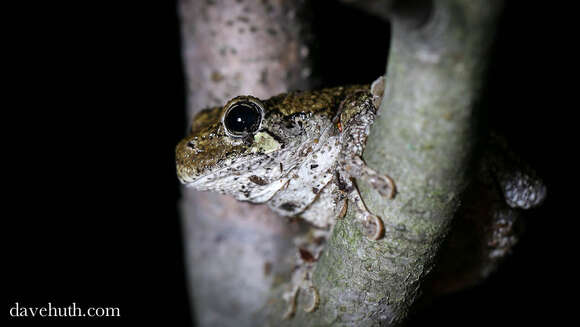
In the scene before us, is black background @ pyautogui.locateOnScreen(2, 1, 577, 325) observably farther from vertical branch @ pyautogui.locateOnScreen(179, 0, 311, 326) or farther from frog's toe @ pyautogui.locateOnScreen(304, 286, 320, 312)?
frog's toe @ pyautogui.locateOnScreen(304, 286, 320, 312)

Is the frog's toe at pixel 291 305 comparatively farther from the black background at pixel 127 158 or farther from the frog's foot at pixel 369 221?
the black background at pixel 127 158

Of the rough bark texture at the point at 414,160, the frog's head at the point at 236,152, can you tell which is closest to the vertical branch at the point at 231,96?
the frog's head at the point at 236,152

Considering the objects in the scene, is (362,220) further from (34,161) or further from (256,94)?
(34,161)

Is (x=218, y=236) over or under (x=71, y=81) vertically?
under

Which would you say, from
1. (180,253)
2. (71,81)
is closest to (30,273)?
(180,253)

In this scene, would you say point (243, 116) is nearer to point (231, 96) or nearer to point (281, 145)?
point (281, 145)

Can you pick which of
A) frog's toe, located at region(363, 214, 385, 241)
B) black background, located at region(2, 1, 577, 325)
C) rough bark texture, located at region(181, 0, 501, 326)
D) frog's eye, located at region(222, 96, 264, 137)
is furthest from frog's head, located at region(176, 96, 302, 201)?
black background, located at region(2, 1, 577, 325)
